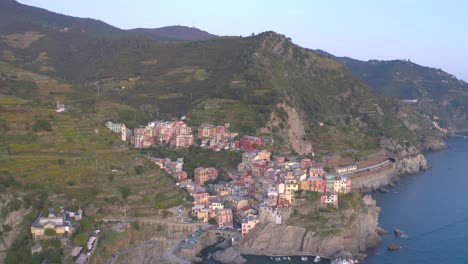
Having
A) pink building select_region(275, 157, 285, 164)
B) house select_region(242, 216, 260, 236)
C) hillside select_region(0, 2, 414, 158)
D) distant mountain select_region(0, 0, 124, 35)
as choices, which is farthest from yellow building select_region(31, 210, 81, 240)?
distant mountain select_region(0, 0, 124, 35)

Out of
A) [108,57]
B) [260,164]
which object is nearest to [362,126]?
[260,164]

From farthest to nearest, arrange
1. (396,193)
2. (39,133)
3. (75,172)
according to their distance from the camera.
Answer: (396,193) → (39,133) → (75,172)

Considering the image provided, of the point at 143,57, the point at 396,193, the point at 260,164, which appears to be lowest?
the point at 396,193

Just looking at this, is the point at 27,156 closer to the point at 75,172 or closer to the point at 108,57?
the point at 75,172

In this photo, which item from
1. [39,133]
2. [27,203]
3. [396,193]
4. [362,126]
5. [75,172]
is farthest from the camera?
[362,126]

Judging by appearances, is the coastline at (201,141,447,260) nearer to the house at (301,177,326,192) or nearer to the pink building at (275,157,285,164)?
the house at (301,177,326,192)

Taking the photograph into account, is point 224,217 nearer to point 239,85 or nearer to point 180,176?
point 180,176

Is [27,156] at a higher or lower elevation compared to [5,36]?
lower
